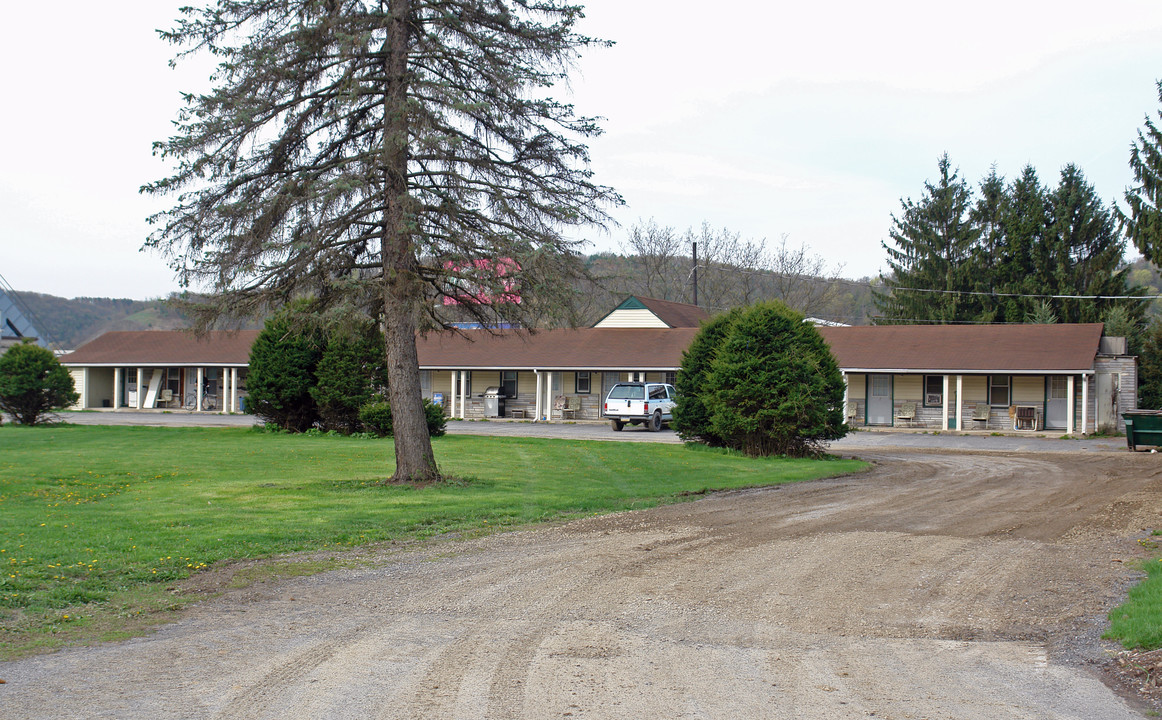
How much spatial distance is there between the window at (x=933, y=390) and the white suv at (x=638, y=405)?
1055 cm

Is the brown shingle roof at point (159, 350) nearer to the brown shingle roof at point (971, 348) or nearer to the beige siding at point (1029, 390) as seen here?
the brown shingle roof at point (971, 348)

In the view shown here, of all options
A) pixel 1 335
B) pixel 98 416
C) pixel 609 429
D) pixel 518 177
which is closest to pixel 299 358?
pixel 609 429

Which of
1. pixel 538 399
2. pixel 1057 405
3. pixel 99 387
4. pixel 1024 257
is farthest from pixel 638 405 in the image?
pixel 99 387

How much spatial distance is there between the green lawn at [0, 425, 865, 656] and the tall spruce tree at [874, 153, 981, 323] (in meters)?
35.7

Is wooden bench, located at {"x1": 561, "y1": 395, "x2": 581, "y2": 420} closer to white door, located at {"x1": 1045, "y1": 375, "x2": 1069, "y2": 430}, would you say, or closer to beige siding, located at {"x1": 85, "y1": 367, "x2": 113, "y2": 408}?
white door, located at {"x1": 1045, "y1": 375, "x2": 1069, "y2": 430}

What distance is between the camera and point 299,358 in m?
28.2

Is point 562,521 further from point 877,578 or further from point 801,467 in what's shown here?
point 801,467

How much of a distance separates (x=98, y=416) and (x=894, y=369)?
34.4 metres

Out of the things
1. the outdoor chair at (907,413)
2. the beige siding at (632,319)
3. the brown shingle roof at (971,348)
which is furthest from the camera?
the beige siding at (632,319)

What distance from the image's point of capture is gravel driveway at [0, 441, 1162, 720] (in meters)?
5.21

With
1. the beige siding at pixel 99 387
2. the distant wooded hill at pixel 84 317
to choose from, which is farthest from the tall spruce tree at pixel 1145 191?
the distant wooded hill at pixel 84 317

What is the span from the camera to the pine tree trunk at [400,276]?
1408 cm

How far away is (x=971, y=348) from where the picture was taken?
36.2 meters

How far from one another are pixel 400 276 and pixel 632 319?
105 ft
